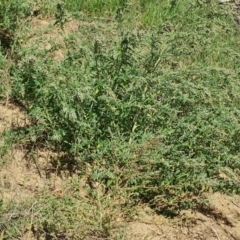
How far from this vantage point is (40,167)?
3.65m

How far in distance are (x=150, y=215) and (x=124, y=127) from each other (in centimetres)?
65

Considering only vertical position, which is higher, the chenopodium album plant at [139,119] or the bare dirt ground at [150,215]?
the chenopodium album plant at [139,119]

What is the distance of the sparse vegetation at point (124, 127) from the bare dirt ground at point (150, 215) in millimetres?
80

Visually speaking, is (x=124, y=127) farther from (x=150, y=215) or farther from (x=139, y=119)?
(x=150, y=215)

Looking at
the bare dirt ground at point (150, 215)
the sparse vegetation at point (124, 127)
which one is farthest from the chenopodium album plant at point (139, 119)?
the bare dirt ground at point (150, 215)

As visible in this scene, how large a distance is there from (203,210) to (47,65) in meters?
1.57

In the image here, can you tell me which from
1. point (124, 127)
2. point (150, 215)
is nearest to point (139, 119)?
point (124, 127)

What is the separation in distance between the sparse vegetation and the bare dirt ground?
8cm

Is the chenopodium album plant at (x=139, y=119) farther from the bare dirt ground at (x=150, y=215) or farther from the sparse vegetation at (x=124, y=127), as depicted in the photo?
the bare dirt ground at (x=150, y=215)

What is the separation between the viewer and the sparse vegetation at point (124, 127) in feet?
11.0

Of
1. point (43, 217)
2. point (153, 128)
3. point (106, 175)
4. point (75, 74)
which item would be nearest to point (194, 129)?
point (153, 128)

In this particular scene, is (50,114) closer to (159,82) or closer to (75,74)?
(75,74)

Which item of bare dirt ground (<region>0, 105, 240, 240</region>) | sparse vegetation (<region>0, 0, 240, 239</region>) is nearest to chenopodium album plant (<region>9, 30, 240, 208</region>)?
sparse vegetation (<region>0, 0, 240, 239</region>)

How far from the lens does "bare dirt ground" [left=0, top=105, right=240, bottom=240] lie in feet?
11.1
